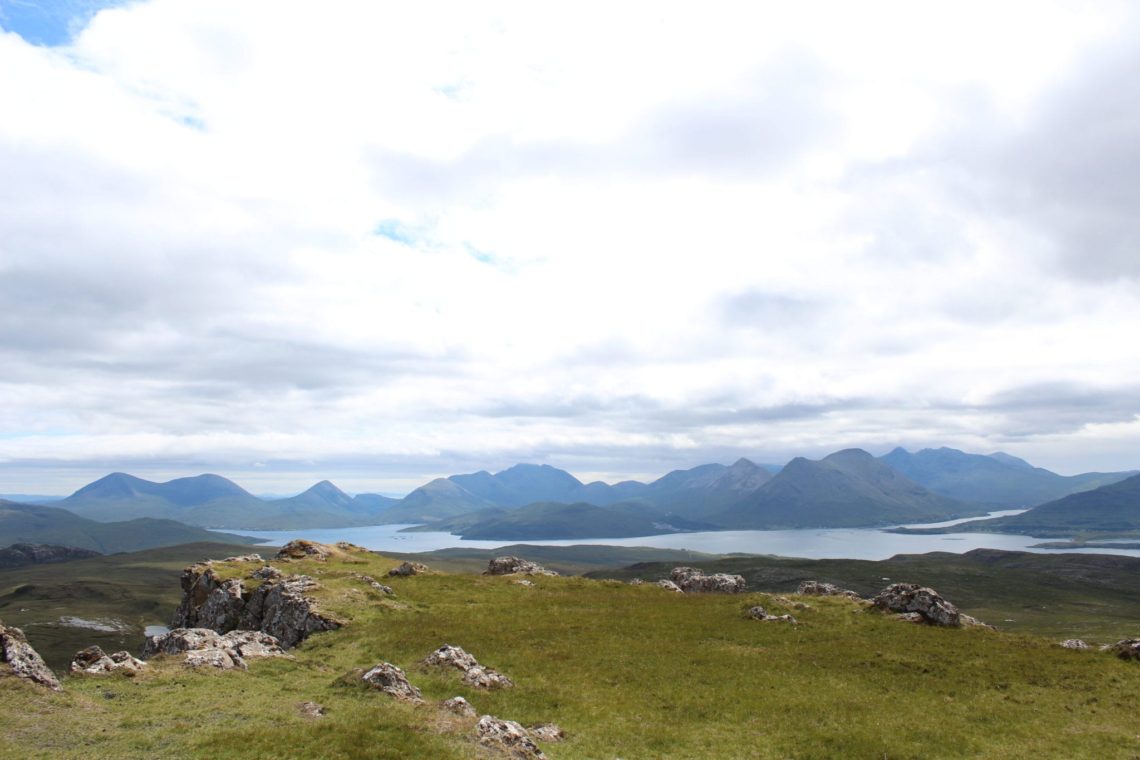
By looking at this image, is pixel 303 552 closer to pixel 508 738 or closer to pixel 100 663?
pixel 100 663

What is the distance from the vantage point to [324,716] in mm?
32438

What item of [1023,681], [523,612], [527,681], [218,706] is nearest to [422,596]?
[523,612]

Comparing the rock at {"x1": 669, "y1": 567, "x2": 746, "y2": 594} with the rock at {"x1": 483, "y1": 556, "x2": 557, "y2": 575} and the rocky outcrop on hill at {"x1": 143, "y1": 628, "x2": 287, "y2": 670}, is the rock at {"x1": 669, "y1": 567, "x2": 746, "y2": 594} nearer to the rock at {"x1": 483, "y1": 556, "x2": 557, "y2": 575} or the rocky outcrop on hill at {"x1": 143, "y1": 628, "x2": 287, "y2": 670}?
the rock at {"x1": 483, "y1": 556, "x2": 557, "y2": 575}

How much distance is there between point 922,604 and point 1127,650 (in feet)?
47.9

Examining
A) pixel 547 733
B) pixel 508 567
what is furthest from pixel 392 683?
pixel 508 567

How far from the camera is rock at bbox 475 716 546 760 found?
28922 mm

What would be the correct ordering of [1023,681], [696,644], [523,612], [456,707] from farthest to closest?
[523,612], [696,644], [1023,681], [456,707]

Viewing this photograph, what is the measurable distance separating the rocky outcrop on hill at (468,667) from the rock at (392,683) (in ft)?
14.7

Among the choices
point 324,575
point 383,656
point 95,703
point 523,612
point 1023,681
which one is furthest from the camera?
point 324,575

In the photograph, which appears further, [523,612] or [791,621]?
[523,612]

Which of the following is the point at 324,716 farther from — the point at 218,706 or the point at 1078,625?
the point at 1078,625

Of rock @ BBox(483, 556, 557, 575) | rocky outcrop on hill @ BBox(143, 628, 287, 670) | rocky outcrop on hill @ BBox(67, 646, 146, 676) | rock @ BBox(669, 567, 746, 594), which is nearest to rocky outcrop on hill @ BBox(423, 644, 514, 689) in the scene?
rocky outcrop on hill @ BBox(143, 628, 287, 670)

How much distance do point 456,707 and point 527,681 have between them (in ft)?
30.7

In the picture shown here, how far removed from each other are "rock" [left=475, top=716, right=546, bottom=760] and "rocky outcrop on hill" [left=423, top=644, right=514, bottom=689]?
1011 cm
